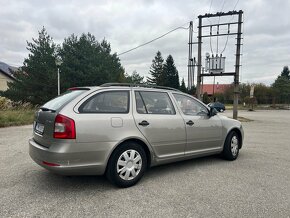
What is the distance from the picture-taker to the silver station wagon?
3.57 m

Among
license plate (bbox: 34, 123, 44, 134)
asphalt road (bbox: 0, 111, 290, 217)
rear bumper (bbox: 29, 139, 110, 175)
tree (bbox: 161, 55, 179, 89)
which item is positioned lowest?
asphalt road (bbox: 0, 111, 290, 217)

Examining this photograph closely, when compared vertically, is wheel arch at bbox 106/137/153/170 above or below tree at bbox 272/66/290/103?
below

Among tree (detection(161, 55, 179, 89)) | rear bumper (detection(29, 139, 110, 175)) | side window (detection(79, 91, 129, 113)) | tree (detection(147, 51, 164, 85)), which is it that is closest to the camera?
rear bumper (detection(29, 139, 110, 175))

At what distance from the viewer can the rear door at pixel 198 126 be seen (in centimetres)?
490

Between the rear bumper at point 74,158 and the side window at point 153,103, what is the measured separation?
1.00 metres

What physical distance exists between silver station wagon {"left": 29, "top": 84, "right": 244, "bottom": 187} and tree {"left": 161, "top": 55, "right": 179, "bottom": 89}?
51.3 meters

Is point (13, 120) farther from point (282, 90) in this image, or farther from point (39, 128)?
point (282, 90)

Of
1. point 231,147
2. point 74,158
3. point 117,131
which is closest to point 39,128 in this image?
point 74,158

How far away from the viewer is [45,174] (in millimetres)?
4594

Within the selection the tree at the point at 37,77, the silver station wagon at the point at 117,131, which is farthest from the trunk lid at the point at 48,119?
the tree at the point at 37,77

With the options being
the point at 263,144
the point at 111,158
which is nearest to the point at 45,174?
the point at 111,158

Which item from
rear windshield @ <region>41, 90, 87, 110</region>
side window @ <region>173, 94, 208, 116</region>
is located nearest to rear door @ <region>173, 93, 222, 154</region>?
side window @ <region>173, 94, 208, 116</region>

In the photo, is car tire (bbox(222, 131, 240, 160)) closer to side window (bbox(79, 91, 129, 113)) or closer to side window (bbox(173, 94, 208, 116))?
side window (bbox(173, 94, 208, 116))

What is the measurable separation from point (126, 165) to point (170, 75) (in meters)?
54.2
